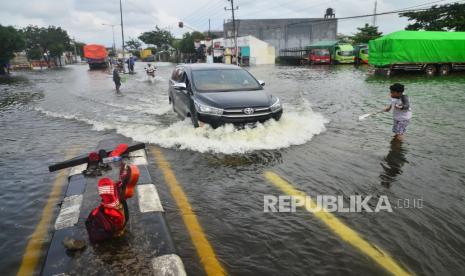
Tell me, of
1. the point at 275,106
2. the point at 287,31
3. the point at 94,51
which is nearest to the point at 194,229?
the point at 275,106

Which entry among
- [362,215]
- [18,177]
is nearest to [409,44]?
[362,215]

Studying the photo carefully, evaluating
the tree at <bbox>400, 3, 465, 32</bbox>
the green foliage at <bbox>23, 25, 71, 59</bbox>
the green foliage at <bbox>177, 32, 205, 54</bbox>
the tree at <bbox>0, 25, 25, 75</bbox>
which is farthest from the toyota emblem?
the green foliage at <bbox>23, 25, 71, 59</bbox>

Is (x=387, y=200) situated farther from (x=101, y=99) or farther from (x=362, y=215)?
(x=101, y=99)

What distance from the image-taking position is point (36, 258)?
11.7 ft

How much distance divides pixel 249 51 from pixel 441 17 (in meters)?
24.5

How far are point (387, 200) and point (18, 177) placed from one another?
5885 mm

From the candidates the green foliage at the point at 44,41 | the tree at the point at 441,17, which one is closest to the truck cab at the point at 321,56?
the tree at the point at 441,17

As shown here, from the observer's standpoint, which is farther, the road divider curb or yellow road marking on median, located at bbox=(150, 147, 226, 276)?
yellow road marking on median, located at bbox=(150, 147, 226, 276)

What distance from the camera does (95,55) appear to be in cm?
4778

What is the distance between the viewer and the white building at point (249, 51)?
2018 inches

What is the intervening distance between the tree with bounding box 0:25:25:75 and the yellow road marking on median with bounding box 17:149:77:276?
1652 inches

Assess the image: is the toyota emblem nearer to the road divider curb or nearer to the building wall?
the road divider curb

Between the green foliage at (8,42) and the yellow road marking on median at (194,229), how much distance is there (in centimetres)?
4247

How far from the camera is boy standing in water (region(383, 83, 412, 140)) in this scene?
6887 mm
